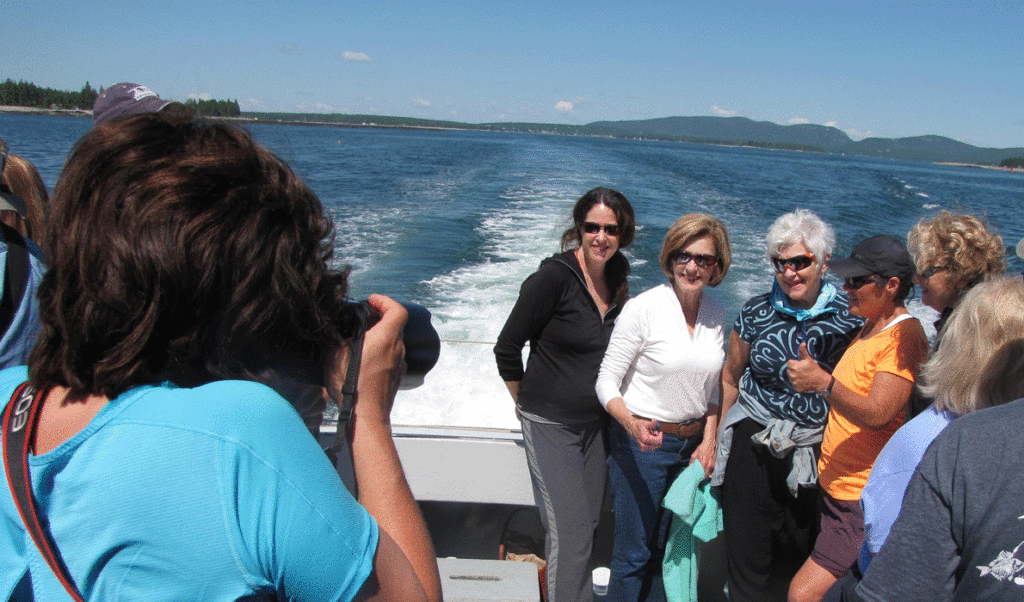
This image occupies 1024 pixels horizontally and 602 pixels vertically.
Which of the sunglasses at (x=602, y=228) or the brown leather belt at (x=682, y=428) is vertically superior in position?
the sunglasses at (x=602, y=228)

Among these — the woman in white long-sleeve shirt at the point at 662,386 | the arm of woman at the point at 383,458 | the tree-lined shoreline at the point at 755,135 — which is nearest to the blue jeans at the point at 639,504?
the woman in white long-sleeve shirt at the point at 662,386

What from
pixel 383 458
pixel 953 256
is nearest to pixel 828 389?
pixel 953 256

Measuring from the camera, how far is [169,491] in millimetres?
468

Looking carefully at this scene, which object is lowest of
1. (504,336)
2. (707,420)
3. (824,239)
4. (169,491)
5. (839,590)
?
(839,590)

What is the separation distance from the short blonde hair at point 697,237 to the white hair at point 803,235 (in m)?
0.12

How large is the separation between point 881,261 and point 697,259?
45 centimetres

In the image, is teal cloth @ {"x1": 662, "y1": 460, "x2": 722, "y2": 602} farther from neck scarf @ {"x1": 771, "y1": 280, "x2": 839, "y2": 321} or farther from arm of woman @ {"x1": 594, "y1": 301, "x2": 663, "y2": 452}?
neck scarf @ {"x1": 771, "y1": 280, "x2": 839, "y2": 321}

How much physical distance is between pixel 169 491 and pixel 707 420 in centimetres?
159

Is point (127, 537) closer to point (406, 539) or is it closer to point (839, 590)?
point (406, 539)

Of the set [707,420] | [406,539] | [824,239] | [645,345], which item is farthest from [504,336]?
[406,539]

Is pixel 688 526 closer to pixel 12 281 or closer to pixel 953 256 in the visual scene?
pixel 953 256

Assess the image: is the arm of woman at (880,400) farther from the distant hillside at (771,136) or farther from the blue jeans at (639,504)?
the distant hillside at (771,136)

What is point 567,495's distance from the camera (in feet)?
5.78

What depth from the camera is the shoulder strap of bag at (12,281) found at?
1.12 metres
